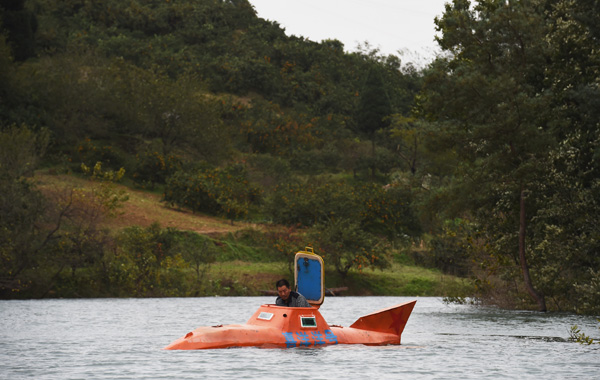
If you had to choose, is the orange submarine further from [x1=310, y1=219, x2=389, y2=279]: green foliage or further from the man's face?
[x1=310, y1=219, x2=389, y2=279]: green foliage

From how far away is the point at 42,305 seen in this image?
33.5m

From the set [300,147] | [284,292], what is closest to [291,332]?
[284,292]

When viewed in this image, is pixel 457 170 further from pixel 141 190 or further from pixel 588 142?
pixel 141 190

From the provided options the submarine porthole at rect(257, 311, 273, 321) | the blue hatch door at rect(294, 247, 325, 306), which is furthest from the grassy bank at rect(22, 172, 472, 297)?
the submarine porthole at rect(257, 311, 273, 321)

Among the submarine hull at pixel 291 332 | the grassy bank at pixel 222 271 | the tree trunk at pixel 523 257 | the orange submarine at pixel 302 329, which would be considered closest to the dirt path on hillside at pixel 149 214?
the grassy bank at pixel 222 271

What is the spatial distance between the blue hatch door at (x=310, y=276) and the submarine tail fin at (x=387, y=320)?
1.22m

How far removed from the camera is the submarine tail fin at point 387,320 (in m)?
20.7

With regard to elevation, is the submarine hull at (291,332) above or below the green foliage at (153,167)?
below

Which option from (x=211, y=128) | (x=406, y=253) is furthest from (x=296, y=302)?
(x=211, y=128)

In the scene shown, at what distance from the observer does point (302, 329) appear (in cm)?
1892

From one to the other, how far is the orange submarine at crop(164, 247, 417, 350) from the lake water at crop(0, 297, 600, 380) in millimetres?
242

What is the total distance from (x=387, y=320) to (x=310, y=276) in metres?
2.30

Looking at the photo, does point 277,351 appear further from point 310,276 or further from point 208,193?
point 208,193

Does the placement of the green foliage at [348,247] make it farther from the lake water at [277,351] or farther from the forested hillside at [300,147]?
the lake water at [277,351]
